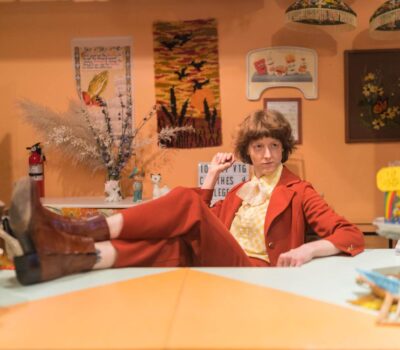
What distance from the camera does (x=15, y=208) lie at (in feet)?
3.78

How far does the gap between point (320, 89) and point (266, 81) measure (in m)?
0.37

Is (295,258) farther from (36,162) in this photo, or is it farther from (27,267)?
(36,162)

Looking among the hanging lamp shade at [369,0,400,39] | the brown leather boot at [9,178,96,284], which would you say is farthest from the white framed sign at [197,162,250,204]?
the brown leather boot at [9,178,96,284]

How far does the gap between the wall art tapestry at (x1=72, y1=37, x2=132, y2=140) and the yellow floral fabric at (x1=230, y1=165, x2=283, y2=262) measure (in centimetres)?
132

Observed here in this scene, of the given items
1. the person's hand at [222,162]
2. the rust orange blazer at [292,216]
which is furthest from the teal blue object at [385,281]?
the person's hand at [222,162]

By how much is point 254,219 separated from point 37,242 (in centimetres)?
96

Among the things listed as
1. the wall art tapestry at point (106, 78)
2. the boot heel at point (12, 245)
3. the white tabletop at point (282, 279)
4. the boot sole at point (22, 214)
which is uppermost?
the wall art tapestry at point (106, 78)

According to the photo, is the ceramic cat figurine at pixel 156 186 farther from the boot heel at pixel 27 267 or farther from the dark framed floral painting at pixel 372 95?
the boot heel at pixel 27 267

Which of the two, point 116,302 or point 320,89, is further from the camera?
point 320,89

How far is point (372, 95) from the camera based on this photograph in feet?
9.88

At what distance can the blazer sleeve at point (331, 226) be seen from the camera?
153 centimetres

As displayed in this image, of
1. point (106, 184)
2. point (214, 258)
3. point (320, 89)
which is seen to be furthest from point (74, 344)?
point (320, 89)

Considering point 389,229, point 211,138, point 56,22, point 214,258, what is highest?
point 56,22

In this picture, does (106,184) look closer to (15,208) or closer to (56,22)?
(56,22)
